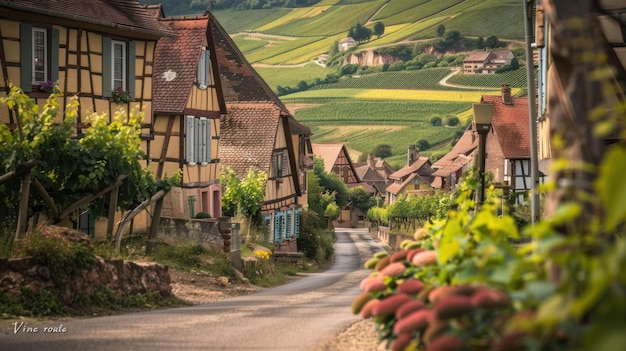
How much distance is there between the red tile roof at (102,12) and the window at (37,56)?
0.55 meters

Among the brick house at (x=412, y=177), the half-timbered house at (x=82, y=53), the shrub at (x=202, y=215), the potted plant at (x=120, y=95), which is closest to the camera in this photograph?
the half-timbered house at (x=82, y=53)

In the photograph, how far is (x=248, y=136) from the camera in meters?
45.0

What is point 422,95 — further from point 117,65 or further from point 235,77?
point 117,65

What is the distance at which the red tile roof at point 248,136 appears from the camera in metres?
44.6

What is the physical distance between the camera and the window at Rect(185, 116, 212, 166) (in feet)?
111

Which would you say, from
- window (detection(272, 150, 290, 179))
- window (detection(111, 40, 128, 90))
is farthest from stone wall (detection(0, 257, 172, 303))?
window (detection(272, 150, 290, 179))

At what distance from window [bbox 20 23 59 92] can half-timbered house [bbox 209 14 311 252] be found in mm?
18565

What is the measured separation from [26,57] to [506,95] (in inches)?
1545

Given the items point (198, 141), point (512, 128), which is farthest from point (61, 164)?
point (512, 128)

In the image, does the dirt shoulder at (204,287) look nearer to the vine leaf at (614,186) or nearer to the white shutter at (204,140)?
the white shutter at (204,140)

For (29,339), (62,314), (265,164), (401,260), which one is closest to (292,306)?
(62,314)

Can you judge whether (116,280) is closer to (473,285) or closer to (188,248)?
(188,248)

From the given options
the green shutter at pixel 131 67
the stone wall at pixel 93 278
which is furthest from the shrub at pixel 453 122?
the stone wall at pixel 93 278

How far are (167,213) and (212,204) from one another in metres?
3.21
